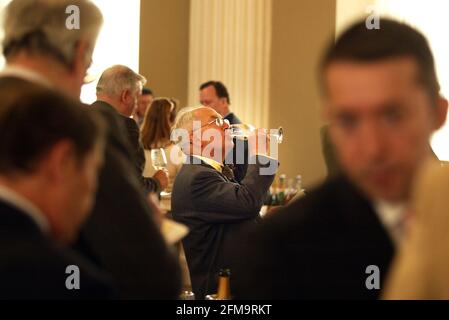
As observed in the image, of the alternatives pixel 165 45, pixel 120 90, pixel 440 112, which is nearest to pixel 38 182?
pixel 440 112

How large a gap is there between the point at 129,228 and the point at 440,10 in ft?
18.5

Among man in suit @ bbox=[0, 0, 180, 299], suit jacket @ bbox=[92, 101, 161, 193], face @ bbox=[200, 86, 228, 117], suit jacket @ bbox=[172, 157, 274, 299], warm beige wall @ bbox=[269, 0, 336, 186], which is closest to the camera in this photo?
man in suit @ bbox=[0, 0, 180, 299]

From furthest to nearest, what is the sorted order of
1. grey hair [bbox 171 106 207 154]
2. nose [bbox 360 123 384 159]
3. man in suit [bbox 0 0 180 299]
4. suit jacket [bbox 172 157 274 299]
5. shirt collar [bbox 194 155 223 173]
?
grey hair [bbox 171 106 207 154]
shirt collar [bbox 194 155 223 173]
suit jacket [bbox 172 157 274 299]
man in suit [bbox 0 0 180 299]
nose [bbox 360 123 384 159]

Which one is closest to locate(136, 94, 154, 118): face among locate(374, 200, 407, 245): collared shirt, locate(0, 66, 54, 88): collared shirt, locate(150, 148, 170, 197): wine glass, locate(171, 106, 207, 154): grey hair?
locate(150, 148, 170, 197): wine glass

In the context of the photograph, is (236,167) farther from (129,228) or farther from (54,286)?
(54,286)

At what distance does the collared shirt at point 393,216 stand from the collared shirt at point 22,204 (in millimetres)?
474

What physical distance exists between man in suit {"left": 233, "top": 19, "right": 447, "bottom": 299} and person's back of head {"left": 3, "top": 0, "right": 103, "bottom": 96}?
2.08 feet

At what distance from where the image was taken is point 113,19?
7453 millimetres

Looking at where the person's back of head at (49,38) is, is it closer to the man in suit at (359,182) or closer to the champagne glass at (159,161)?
the man in suit at (359,182)

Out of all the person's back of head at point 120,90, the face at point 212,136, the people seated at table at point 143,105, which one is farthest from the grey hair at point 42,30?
the people seated at table at point 143,105

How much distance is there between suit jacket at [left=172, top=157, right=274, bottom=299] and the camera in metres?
3.87

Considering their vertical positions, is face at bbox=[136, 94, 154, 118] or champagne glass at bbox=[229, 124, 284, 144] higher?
face at bbox=[136, 94, 154, 118]

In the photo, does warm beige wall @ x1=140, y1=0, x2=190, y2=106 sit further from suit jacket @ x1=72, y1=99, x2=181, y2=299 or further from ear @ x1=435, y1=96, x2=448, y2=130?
ear @ x1=435, y1=96, x2=448, y2=130

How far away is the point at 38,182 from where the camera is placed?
123cm
